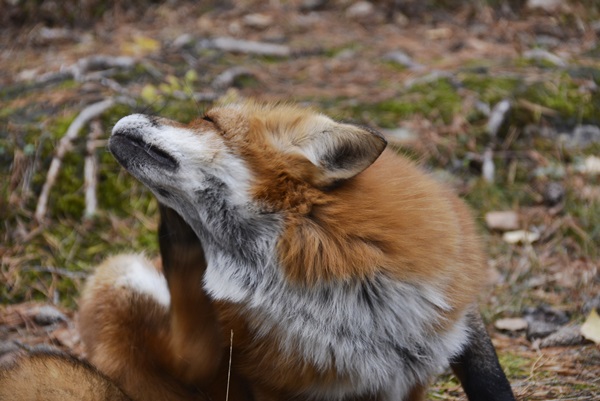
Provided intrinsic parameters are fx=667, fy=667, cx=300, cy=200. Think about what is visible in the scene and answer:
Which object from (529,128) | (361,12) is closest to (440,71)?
(529,128)

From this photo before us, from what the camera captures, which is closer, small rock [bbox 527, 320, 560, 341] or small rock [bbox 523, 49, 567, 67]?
small rock [bbox 527, 320, 560, 341]

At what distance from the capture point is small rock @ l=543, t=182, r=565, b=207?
480 centimetres

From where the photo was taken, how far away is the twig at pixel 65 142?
4695 mm

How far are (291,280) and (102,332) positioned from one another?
1.14m

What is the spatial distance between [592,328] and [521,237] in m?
1.17

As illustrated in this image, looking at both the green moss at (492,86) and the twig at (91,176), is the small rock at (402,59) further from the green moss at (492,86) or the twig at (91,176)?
the twig at (91,176)

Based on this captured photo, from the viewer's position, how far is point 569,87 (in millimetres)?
5652

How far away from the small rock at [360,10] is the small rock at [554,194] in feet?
13.0

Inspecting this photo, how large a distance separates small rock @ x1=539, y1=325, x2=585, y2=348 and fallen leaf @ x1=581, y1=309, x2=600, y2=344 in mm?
55

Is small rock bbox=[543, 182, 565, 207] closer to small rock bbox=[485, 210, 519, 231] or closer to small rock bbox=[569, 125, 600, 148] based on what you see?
small rock bbox=[485, 210, 519, 231]

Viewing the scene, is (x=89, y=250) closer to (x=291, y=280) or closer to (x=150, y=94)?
(x=150, y=94)

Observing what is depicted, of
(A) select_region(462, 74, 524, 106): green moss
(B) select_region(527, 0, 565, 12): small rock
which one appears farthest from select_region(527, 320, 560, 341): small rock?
(B) select_region(527, 0, 565, 12): small rock

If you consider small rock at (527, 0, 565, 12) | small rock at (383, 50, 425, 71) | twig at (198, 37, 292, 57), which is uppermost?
small rock at (527, 0, 565, 12)

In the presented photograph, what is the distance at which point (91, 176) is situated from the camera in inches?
191
